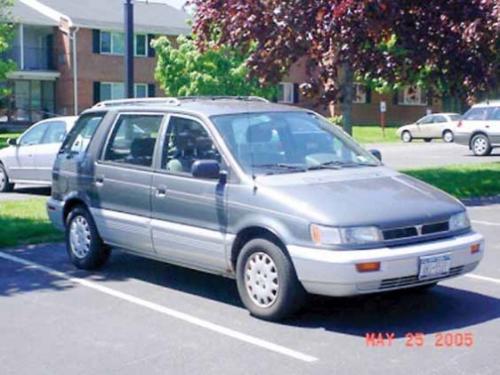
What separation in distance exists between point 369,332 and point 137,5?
150 ft

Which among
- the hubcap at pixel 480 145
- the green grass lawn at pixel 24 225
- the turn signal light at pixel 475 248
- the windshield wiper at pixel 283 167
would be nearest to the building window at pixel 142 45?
the hubcap at pixel 480 145

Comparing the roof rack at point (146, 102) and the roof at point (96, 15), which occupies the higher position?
the roof at point (96, 15)

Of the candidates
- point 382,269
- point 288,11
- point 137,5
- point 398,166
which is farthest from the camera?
point 137,5

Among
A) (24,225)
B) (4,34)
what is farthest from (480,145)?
(24,225)

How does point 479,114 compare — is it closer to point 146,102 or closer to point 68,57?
point 146,102

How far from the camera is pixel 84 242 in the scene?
366 inches

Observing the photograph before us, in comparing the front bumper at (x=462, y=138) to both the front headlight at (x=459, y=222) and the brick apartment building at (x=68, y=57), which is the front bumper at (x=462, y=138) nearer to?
the brick apartment building at (x=68, y=57)

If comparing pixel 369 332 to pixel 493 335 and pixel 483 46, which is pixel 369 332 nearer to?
pixel 493 335

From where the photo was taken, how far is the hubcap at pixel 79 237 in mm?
9250

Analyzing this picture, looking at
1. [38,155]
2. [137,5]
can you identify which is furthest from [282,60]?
[137,5]

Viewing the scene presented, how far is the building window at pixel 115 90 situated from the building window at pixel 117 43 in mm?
1608

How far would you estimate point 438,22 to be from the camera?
15.9 metres
